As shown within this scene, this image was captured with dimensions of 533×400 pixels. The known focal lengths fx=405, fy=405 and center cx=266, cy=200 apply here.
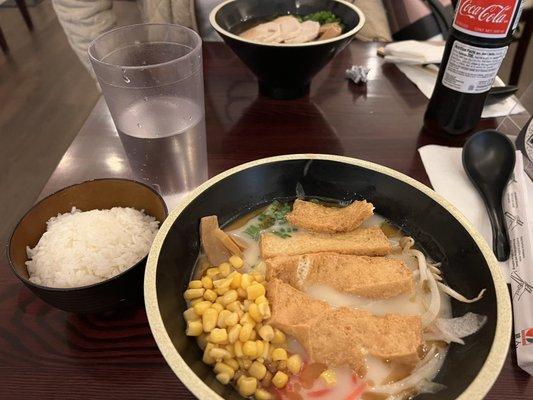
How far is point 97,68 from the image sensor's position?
1084mm

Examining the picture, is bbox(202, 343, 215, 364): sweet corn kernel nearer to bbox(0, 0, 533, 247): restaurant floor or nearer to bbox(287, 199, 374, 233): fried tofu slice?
bbox(287, 199, 374, 233): fried tofu slice

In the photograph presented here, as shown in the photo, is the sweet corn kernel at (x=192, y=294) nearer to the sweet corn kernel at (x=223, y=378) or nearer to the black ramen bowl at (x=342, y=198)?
the black ramen bowl at (x=342, y=198)

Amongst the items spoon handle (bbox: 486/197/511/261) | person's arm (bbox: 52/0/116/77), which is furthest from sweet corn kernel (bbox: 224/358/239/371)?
person's arm (bbox: 52/0/116/77)

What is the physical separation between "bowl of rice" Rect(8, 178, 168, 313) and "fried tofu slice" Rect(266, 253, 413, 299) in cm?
31

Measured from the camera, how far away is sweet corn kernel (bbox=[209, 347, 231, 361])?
0.74 m

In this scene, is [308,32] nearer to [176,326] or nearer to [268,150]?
[268,150]

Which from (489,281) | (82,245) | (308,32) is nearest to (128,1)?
(308,32)

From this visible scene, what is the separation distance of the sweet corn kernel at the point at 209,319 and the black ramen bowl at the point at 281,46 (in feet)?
3.22

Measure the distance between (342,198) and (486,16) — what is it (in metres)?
0.68

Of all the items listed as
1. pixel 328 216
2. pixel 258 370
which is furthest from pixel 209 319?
pixel 328 216

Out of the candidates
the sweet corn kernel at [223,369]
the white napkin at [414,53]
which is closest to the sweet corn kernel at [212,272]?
the sweet corn kernel at [223,369]

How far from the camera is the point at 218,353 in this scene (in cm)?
74

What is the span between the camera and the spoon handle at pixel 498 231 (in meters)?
1.07

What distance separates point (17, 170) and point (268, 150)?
257 centimetres
